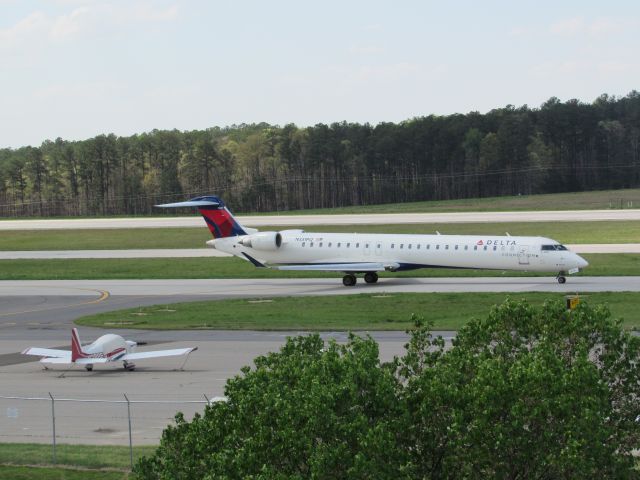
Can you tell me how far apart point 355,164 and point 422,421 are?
155 m

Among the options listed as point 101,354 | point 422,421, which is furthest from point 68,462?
point 422,421

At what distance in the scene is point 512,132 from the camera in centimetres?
16488

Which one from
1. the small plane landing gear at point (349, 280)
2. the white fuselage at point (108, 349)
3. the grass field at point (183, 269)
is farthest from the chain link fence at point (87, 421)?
the grass field at point (183, 269)

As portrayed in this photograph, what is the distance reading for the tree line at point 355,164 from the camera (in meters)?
163

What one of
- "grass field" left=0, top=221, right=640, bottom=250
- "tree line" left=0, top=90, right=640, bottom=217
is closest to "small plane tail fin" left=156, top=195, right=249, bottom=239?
"grass field" left=0, top=221, right=640, bottom=250

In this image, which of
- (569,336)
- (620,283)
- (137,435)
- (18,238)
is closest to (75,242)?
(18,238)

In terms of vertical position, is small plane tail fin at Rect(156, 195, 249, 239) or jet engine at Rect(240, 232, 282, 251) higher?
small plane tail fin at Rect(156, 195, 249, 239)

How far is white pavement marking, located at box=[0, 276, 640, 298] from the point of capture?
51.9 metres

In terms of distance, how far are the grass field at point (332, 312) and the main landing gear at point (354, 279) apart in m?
6.49

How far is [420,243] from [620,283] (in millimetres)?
10124

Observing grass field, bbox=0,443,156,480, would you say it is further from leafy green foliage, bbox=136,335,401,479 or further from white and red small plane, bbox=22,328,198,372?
white and red small plane, bbox=22,328,198,372

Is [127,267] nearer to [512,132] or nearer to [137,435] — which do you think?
[137,435]

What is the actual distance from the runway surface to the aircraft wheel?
131 feet

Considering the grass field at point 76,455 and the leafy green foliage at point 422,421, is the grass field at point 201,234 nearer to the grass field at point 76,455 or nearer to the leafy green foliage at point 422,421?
the grass field at point 76,455
